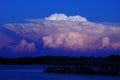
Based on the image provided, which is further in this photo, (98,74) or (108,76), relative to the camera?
(98,74)

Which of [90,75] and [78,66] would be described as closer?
[90,75]

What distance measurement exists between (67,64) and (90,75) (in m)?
15.8

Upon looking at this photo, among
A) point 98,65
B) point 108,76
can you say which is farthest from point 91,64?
point 108,76

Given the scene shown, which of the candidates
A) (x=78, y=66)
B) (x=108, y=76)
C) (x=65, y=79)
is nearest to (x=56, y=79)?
(x=65, y=79)

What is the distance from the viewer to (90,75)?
119 m

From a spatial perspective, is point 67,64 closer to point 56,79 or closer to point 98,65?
point 98,65

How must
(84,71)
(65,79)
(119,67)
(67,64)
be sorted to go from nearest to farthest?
1. (65,79)
2. (119,67)
3. (84,71)
4. (67,64)

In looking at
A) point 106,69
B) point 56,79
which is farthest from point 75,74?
point 56,79

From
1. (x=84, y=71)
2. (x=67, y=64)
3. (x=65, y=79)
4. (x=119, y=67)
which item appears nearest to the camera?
(x=65, y=79)

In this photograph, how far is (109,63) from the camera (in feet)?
389

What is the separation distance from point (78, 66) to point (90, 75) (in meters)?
10.6

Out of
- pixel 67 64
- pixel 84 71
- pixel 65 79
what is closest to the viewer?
pixel 65 79

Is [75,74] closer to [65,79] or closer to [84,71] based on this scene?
[84,71]

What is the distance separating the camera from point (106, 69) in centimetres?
11862
